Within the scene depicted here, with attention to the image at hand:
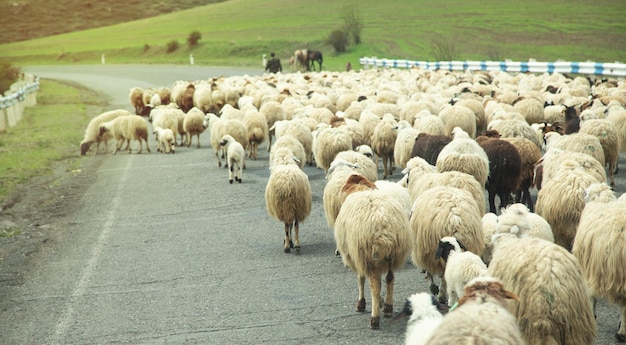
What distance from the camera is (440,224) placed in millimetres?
7184

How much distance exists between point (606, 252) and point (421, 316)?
99.0 inches

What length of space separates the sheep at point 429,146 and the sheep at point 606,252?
5142 millimetres

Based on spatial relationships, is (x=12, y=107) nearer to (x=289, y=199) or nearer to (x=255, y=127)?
(x=255, y=127)

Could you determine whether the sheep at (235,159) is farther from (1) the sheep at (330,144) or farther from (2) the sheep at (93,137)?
(2) the sheep at (93,137)

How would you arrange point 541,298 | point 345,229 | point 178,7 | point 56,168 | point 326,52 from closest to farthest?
1. point 541,298
2. point 345,229
3. point 56,168
4. point 326,52
5. point 178,7

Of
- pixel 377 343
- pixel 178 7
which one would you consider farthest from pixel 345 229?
pixel 178 7

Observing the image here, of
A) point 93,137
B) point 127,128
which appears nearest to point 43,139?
point 93,137

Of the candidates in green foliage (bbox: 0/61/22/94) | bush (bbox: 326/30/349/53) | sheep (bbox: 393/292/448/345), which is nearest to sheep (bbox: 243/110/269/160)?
sheep (bbox: 393/292/448/345)

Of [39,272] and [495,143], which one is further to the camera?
[495,143]

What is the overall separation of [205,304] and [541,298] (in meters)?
3.82

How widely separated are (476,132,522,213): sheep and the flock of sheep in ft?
0.07

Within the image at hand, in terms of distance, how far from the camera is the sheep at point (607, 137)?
11930 mm

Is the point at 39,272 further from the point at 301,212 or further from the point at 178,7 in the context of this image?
the point at 178,7

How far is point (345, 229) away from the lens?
742 centimetres
